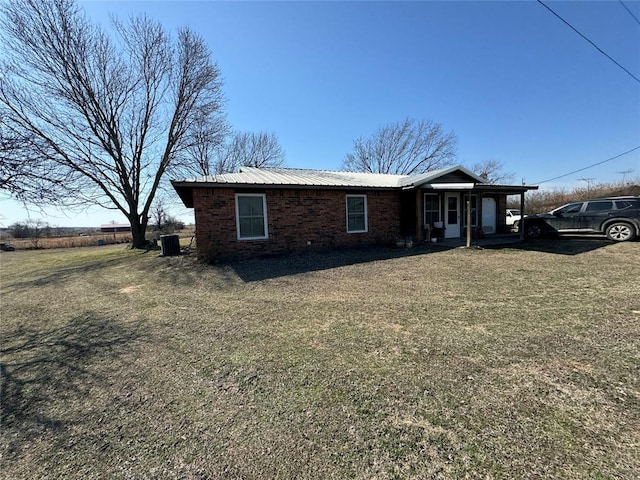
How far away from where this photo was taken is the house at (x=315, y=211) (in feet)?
29.2

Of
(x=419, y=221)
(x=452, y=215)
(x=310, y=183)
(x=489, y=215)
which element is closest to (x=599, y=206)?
(x=489, y=215)

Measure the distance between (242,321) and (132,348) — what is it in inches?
57.2

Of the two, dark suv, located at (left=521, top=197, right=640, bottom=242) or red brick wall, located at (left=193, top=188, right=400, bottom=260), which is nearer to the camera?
red brick wall, located at (left=193, top=188, right=400, bottom=260)

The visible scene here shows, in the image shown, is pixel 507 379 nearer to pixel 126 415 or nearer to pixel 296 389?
pixel 296 389

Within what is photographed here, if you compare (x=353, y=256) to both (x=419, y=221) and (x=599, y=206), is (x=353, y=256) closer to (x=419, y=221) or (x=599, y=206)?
(x=419, y=221)

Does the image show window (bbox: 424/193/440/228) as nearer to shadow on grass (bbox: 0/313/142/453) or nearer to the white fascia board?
the white fascia board

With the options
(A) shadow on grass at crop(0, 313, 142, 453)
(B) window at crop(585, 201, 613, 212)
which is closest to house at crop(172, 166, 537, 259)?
(B) window at crop(585, 201, 613, 212)

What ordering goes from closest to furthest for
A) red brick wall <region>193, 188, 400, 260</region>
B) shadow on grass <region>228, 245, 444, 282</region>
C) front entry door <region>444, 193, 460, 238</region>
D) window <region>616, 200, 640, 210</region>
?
shadow on grass <region>228, 245, 444, 282</region> < red brick wall <region>193, 188, 400, 260</region> < window <region>616, 200, 640, 210</region> < front entry door <region>444, 193, 460, 238</region>

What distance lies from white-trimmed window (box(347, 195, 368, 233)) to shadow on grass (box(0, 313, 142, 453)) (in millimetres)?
8321

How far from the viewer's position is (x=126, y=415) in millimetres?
2344

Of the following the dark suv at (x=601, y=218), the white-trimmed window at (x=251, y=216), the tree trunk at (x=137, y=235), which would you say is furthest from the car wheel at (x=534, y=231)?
the tree trunk at (x=137, y=235)

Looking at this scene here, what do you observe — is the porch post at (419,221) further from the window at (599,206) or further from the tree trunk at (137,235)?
the tree trunk at (137,235)

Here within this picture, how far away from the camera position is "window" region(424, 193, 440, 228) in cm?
1238

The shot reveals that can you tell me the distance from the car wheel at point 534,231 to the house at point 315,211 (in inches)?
66.5
